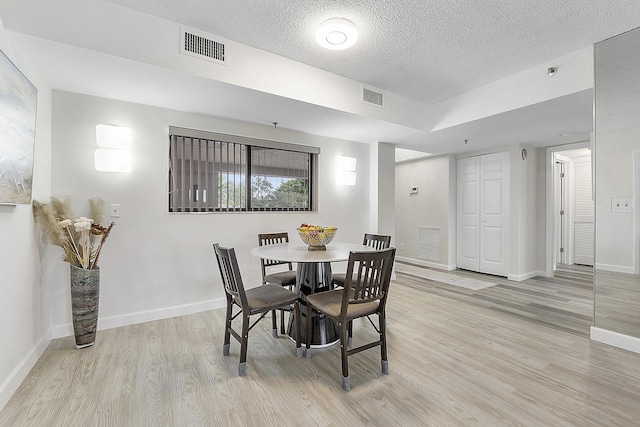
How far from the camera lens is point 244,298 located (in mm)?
1987

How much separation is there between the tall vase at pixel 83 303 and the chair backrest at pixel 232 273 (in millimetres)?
1155

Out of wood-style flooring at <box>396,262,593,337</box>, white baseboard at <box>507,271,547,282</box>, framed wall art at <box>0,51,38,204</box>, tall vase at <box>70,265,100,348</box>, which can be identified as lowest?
wood-style flooring at <box>396,262,593,337</box>

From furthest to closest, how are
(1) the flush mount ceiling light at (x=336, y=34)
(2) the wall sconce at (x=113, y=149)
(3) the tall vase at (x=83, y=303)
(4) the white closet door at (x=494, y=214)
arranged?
(4) the white closet door at (x=494, y=214), (2) the wall sconce at (x=113, y=149), (3) the tall vase at (x=83, y=303), (1) the flush mount ceiling light at (x=336, y=34)

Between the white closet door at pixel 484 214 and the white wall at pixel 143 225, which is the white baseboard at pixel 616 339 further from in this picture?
the white wall at pixel 143 225

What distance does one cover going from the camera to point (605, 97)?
2482mm

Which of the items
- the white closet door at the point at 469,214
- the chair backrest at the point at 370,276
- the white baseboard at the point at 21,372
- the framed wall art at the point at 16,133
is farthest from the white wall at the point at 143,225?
the white closet door at the point at 469,214

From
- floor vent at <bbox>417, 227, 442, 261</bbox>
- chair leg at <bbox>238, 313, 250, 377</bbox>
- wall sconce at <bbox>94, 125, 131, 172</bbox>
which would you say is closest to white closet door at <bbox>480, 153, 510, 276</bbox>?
floor vent at <bbox>417, 227, 442, 261</bbox>

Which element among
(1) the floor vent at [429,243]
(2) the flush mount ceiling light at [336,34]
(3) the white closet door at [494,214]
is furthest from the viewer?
(1) the floor vent at [429,243]

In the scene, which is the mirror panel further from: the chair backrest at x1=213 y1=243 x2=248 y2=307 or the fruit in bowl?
the chair backrest at x1=213 y1=243 x2=248 y2=307

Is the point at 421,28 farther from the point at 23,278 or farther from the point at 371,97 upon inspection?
the point at 23,278

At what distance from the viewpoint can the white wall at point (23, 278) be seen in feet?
5.71

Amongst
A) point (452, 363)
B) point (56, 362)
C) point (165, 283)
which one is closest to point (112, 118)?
point (165, 283)

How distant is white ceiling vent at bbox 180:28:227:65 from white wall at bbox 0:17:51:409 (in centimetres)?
102

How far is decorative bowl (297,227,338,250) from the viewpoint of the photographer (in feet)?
8.53
